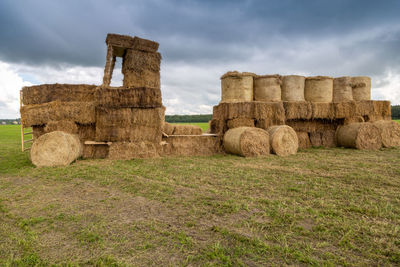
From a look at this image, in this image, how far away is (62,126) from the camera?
29.3 ft

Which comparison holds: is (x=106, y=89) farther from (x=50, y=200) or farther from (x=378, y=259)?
(x=378, y=259)

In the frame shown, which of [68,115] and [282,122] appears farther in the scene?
[282,122]

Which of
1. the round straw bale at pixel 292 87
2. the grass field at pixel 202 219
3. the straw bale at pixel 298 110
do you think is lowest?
the grass field at pixel 202 219

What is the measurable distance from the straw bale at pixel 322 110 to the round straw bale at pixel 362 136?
3.52 ft

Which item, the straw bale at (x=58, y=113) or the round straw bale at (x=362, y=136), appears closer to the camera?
the straw bale at (x=58, y=113)

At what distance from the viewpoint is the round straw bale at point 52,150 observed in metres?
7.29

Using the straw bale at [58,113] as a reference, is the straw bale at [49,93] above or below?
above

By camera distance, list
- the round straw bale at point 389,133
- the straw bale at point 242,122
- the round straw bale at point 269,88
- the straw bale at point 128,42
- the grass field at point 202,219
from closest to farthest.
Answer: the grass field at point 202,219 < the straw bale at point 128,42 < the straw bale at point 242,122 < the round straw bale at point 389,133 < the round straw bale at point 269,88

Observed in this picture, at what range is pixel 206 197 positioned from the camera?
4270 mm

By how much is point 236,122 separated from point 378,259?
8686 mm

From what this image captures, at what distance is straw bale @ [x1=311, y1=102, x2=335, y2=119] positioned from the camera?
1193 cm

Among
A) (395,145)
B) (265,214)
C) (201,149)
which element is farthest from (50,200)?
(395,145)

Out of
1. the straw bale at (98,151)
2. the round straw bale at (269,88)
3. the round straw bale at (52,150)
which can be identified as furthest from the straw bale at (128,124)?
the round straw bale at (269,88)

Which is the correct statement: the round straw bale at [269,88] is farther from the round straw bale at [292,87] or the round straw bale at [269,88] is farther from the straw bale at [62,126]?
the straw bale at [62,126]
